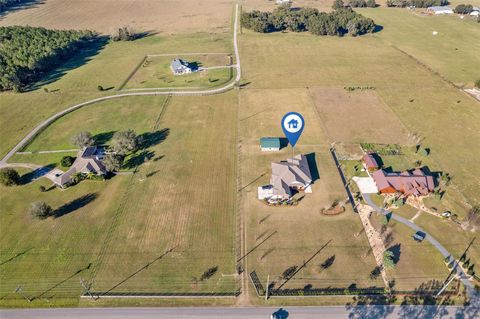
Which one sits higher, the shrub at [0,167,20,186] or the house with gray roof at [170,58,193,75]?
the house with gray roof at [170,58,193,75]

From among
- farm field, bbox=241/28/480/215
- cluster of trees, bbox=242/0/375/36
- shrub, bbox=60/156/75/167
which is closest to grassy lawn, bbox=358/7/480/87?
farm field, bbox=241/28/480/215

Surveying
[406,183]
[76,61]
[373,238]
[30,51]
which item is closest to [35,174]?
[373,238]

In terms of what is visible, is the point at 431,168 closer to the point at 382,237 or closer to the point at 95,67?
the point at 382,237

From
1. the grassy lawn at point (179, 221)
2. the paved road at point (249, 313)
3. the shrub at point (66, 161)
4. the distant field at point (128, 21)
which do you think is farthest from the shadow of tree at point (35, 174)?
A: the distant field at point (128, 21)

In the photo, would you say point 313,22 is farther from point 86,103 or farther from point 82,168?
point 82,168

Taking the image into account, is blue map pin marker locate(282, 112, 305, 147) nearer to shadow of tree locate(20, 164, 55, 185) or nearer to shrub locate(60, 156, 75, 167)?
shrub locate(60, 156, 75, 167)
